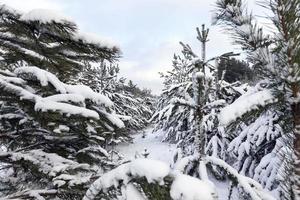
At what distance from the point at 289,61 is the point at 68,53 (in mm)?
2368

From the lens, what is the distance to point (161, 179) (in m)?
1.62

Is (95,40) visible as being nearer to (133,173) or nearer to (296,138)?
(133,173)

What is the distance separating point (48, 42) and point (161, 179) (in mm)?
2297

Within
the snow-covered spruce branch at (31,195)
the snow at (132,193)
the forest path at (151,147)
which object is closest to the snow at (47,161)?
the snow-covered spruce branch at (31,195)

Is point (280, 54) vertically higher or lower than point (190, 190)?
higher

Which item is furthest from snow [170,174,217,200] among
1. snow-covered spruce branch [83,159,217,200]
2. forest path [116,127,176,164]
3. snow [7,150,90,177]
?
forest path [116,127,176,164]

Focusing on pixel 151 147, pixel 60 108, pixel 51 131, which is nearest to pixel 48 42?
pixel 60 108

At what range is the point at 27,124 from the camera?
14.0 ft

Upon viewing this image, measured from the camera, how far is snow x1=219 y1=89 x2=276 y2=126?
5.58 feet

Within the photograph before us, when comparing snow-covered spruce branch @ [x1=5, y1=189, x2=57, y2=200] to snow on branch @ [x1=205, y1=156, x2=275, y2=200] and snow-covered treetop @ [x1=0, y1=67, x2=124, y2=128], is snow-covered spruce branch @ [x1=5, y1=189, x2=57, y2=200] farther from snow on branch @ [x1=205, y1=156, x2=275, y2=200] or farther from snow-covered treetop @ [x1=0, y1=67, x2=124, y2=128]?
snow on branch @ [x1=205, y1=156, x2=275, y2=200]

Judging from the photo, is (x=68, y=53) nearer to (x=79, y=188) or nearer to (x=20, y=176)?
(x=79, y=188)

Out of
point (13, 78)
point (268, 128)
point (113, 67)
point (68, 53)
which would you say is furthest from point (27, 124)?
point (113, 67)

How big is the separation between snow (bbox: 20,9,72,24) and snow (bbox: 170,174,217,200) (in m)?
1.80

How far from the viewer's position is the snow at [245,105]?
1.70 metres
